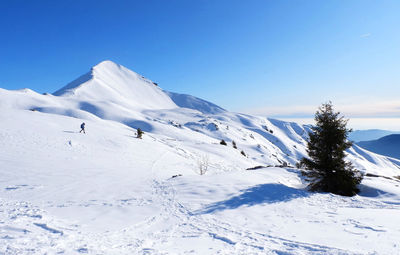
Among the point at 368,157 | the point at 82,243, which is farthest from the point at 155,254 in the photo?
the point at 368,157

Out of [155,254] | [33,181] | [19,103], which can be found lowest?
[155,254]

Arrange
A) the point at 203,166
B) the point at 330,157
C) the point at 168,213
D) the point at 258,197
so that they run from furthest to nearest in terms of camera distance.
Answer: the point at 203,166 < the point at 330,157 < the point at 258,197 < the point at 168,213

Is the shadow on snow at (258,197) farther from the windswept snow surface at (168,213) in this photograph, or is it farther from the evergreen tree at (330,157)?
the evergreen tree at (330,157)

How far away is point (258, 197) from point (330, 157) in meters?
7.43

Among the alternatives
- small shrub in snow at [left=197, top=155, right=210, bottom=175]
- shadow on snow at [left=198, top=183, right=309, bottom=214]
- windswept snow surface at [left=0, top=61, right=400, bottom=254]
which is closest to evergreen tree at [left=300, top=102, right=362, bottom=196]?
windswept snow surface at [left=0, top=61, right=400, bottom=254]

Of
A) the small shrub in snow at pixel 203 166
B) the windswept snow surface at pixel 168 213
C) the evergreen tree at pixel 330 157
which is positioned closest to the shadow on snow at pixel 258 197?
the windswept snow surface at pixel 168 213

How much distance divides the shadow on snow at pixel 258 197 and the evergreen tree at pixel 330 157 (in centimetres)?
301

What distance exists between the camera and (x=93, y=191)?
484 inches

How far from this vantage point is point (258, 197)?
12.4m

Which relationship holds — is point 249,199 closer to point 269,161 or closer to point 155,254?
point 155,254

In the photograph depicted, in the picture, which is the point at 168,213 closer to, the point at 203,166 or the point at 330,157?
the point at 330,157

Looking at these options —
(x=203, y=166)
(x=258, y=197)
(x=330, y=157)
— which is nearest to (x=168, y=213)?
(x=258, y=197)

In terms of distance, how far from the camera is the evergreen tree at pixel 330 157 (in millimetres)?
14945

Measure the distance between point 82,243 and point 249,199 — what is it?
28.2 feet
